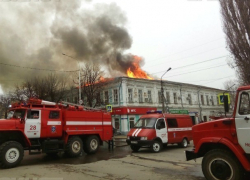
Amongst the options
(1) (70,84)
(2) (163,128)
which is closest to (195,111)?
(1) (70,84)

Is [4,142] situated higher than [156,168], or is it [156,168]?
[4,142]

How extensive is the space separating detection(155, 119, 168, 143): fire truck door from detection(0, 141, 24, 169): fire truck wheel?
296 inches

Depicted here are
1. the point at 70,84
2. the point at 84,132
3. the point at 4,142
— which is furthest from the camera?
the point at 70,84

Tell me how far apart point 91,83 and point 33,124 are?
17.3 metres

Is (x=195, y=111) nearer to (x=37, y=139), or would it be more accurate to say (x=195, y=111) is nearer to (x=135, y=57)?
(x=135, y=57)

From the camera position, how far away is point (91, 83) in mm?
27312

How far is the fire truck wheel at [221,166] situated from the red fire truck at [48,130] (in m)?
7.61

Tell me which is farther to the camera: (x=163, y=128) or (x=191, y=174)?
(x=163, y=128)

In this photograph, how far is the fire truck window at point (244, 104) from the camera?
522 centimetres

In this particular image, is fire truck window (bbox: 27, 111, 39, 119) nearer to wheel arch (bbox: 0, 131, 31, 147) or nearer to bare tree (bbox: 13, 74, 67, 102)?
wheel arch (bbox: 0, 131, 31, 147)

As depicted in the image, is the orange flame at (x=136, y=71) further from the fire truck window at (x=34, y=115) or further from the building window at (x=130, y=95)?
the fire truck window at (x=34, y=115)

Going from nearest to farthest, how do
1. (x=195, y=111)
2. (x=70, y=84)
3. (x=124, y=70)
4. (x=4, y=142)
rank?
(x=4, y=142) → (x=70, y=84) → (x=124, y=70) → (x=195, y=111)

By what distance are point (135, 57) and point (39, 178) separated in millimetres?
31025

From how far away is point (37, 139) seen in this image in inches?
414
